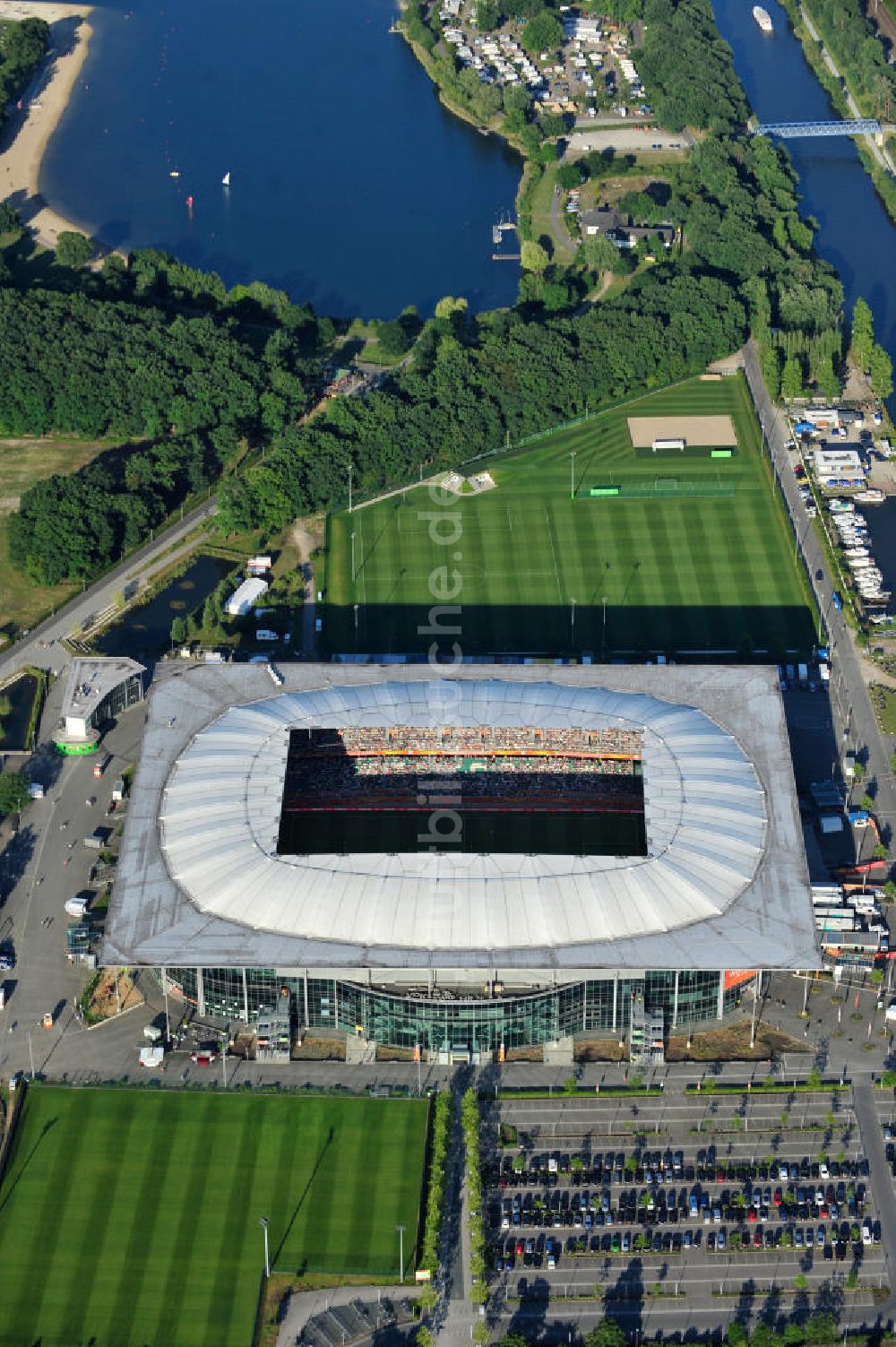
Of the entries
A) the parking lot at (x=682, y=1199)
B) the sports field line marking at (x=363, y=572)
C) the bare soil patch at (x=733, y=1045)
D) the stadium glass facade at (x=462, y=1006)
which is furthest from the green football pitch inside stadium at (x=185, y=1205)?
the sports field line marking at (x=363, y=572)

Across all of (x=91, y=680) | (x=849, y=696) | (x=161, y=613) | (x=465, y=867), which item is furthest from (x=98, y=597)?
(x=849, y=696)

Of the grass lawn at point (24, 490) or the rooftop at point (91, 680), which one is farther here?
the grass lawn at point (24, 490)

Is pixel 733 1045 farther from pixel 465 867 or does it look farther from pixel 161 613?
pixel 161 613

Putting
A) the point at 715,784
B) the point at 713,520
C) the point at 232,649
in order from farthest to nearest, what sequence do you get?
the point at 713,520 < the point at 232,649 < the point at 715,784

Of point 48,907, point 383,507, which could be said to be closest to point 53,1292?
point 48,907

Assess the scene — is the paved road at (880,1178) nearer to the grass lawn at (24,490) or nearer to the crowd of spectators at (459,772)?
the crowd of spectators at (459,772)

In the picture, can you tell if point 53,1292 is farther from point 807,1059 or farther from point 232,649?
point 232,649
